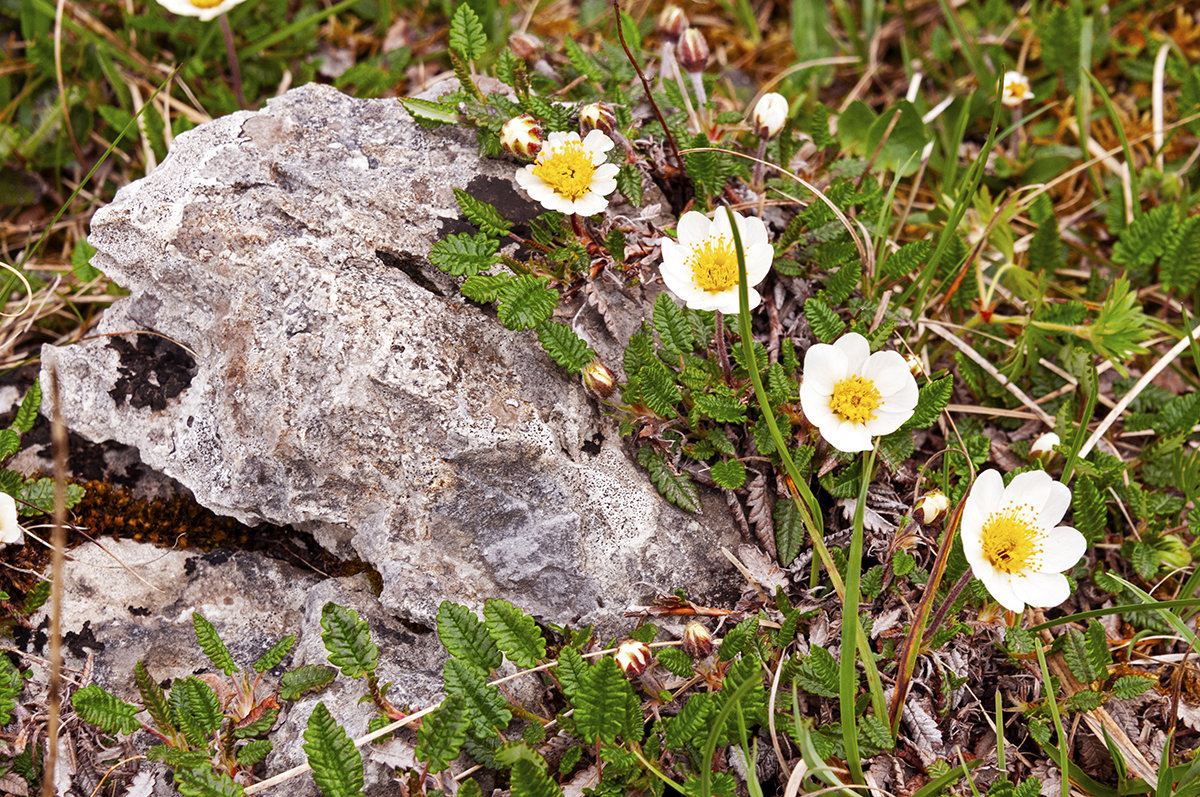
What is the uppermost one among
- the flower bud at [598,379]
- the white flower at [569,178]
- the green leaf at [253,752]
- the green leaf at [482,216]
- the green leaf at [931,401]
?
the white flower at [569,178]

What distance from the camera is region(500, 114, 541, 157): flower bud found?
9.52 ft

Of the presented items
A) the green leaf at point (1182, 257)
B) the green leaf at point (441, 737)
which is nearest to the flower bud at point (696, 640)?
the green leaf at point (441, 737)

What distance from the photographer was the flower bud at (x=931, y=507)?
104 inches

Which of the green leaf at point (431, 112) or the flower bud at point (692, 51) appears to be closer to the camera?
the green leaf at point (431, 112)

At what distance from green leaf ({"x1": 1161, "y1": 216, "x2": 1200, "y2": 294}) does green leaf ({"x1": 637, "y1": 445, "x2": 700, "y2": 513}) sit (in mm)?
2427

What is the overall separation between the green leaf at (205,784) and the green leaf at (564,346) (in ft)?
4.92

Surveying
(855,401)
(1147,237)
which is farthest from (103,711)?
(1147,237)

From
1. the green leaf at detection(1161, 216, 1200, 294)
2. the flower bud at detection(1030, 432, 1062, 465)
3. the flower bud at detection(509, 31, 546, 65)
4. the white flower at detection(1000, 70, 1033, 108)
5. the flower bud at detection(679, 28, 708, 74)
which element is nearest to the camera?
the flower bud at detection(1030, 432, 1062, 465)

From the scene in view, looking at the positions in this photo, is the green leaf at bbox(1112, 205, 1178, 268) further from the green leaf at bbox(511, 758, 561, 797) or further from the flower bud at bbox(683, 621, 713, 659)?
the green leaf at bbox(511, 758, 561, 797)

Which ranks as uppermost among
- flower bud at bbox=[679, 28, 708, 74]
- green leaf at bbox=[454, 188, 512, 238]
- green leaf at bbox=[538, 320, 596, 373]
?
flower bud at bbox=[679, 28, 708, 74]

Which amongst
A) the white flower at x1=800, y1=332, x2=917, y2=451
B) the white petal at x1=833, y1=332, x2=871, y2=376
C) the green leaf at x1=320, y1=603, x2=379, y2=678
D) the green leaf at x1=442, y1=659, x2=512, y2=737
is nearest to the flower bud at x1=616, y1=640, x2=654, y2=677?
the green leaf at x1=442, y1=659, x2=512, y2=737

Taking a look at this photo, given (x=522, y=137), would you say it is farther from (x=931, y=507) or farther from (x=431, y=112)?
(x=931, y=507)

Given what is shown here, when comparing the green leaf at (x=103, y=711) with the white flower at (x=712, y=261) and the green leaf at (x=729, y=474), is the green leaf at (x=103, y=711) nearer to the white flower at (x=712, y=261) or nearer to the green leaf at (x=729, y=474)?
the green leaf at (x=729, y=474)

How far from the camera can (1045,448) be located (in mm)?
3039
